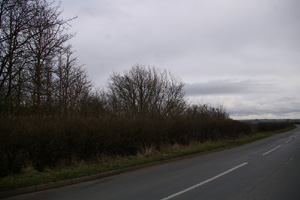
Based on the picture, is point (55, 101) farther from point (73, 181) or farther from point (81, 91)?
point (73, 181)

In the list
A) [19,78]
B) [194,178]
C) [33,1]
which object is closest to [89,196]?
[194,178]

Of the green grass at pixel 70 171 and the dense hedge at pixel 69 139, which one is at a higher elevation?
the dense hedge at pixel 69 139

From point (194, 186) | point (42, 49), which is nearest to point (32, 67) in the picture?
point (42, 49)

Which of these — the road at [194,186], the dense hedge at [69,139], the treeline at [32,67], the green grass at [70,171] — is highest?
the treeline at [32,67]

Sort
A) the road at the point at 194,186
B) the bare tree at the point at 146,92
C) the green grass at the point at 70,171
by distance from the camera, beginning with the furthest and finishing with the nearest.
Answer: the bare tree at the point at 146,92, the green grass at the point at 70,171, the road at the point at 194,186

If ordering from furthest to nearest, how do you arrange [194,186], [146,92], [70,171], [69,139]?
[146,92], [69,139], [70,171], [194,186]

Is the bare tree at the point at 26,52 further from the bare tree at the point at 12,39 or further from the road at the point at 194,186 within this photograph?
the road at the point at 194,186

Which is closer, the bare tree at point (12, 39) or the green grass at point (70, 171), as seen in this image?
the green grass at point (70, 171)

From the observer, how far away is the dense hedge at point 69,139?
8.40 m

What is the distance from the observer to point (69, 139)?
33.8 ft

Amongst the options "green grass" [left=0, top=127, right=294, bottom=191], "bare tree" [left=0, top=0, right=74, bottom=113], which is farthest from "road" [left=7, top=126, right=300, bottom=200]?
"bare tree" [left=0, top=0, right=74, bottom=113]

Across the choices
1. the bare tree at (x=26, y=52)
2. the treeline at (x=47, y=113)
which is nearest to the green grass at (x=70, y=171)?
the treeline at (x=47, y=113)

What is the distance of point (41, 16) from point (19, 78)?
3281 mm

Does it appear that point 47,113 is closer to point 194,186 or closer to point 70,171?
point 70,171
